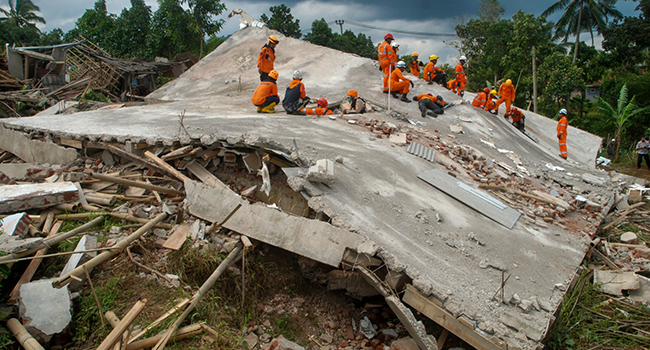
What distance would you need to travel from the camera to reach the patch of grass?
4330mm

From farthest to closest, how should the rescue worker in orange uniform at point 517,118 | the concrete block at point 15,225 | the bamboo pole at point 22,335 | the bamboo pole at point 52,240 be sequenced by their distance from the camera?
the rescue worker in orange uniform at point 517,118
the concrete block at point 15,225
the bamboo pole at point 52,240
the bamboo pole at point 22,335

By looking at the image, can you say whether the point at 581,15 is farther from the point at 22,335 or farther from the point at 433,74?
the point at 22,335

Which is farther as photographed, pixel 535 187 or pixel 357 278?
pixel 535 187

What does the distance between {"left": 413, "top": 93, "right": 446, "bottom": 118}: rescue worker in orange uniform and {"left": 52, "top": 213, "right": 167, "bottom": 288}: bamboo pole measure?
25.6 ft

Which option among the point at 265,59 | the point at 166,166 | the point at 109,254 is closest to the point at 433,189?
the point at 166,166

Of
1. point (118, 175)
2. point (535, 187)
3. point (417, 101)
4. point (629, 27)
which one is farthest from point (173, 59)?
point (629, 27)

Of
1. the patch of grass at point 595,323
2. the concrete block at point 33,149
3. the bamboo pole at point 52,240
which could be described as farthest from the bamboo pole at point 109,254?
the patch of grass at point 595,323

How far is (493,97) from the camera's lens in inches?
523

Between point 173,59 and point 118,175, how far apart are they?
20065 millimetres

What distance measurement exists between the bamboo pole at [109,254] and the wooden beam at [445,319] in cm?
296

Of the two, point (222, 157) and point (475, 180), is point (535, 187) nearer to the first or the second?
point (475, 180)

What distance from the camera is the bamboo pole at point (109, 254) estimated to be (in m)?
3.40

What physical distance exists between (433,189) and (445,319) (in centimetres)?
270

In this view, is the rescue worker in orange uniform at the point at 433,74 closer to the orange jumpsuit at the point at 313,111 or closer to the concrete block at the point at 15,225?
the orange jumpsuit at the point at 313,111
